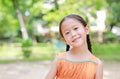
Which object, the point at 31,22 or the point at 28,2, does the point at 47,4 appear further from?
the point at 31,22

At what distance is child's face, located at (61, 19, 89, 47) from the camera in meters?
1.04

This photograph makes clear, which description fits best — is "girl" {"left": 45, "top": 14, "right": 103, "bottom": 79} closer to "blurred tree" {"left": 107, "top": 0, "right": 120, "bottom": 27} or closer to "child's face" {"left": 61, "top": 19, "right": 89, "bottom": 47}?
"child's face" {"left": 61, "top": 19, "right": 89, "bottom": 47}

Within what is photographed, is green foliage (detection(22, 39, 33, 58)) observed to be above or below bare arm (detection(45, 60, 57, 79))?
below

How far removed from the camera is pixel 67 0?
38.2 ft

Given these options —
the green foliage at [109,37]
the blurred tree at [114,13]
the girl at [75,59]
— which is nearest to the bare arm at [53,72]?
the girl at [75,59]

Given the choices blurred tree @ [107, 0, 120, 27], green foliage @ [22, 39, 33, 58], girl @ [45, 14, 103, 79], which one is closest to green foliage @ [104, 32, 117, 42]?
blurred tree @ [107, 0, 120, 27]

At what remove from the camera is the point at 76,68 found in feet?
3.36

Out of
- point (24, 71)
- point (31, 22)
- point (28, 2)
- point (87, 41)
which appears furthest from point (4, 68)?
point (31, 22)

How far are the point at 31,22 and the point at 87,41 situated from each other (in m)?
21.9

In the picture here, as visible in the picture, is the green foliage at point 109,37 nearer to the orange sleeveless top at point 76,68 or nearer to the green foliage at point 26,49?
the green foliage at point 26,49

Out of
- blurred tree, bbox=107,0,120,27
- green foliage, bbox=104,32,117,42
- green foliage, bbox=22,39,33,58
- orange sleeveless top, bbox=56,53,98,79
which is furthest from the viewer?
green foliage, bbox=104,32,117,42

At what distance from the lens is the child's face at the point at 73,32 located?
1.04m

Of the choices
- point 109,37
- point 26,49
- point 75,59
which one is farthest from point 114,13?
point 75,59

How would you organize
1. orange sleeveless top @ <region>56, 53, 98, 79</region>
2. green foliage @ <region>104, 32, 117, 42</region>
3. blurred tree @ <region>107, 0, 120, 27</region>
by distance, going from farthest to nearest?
green foliage @ <region>104, 32, 117, 42</region>
blurred tree @ <region>107, 0, 120, 27</region>
orange sleeveless top @ <region>56, 53, 98, 79</region>
